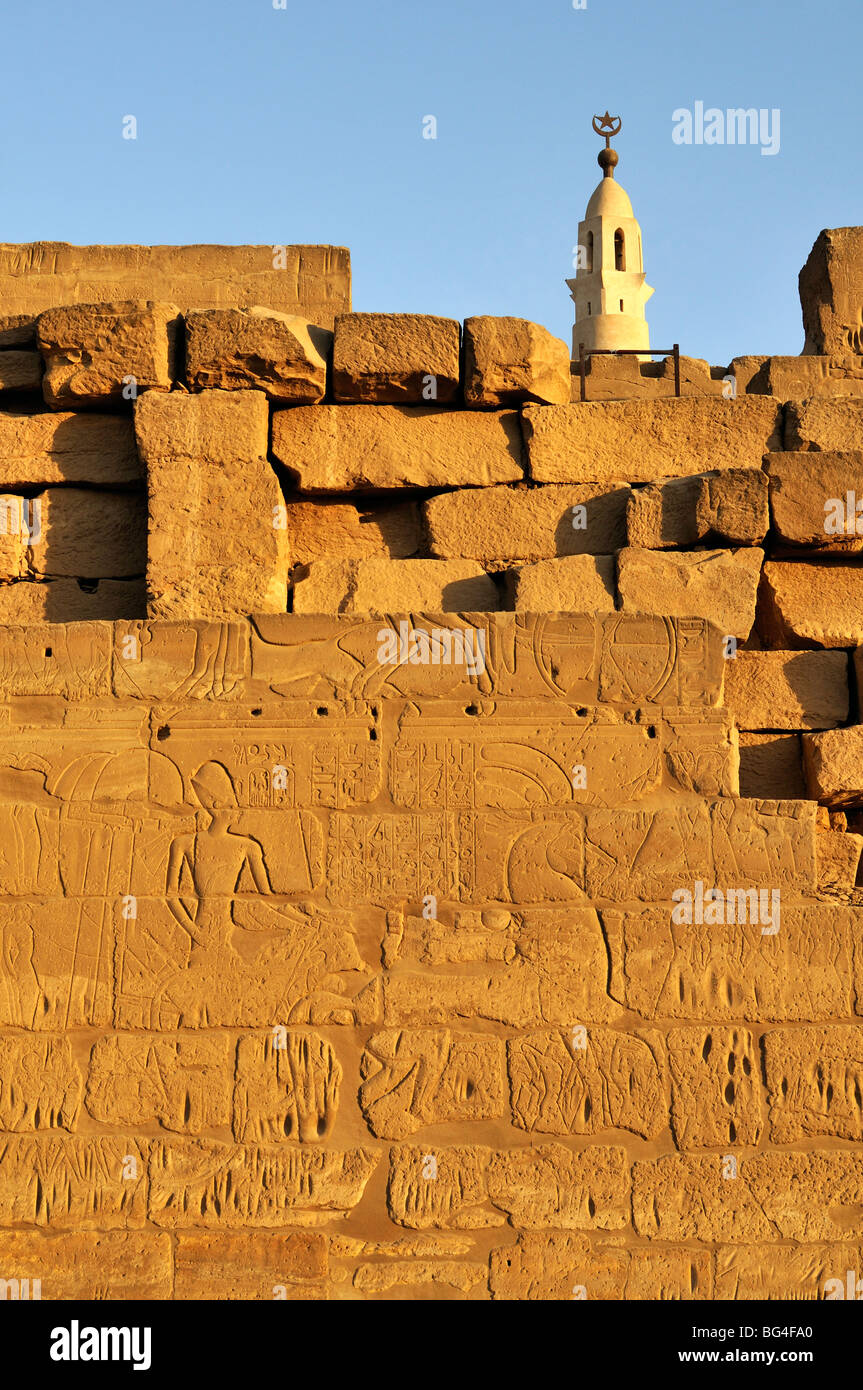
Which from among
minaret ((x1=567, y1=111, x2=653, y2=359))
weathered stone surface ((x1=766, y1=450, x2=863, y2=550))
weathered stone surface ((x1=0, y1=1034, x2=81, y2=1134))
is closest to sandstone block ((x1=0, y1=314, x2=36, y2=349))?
weathered stone surface ((x1=0, y1=1034, x2=81, y2=1134))

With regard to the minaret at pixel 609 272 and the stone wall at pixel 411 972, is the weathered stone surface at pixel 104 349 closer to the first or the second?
the stone wall at pixel 411 972

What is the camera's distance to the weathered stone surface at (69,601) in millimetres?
5938

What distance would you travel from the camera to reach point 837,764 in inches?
224

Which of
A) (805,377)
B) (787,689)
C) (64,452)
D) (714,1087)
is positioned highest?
(805,377)

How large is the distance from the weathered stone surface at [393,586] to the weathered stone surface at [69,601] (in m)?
0.72

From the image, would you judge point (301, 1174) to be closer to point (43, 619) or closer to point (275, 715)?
point (275, 715)

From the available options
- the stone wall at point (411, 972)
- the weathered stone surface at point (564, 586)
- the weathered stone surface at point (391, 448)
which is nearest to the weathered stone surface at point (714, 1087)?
the stone wall at point (411, 972)

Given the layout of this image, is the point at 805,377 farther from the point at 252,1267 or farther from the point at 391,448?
the point at 252,1267

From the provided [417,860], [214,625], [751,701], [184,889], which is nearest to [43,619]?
[214,625]

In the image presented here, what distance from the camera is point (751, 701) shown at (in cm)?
587

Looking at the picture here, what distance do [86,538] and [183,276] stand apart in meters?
1.93

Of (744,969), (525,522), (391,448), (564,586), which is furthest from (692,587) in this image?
(744,969)
